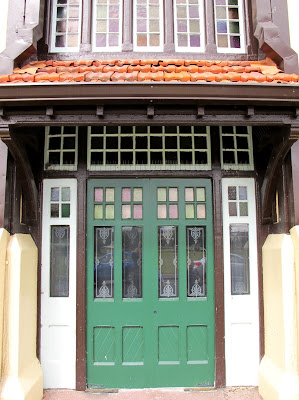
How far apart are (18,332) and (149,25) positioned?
15.1 feet

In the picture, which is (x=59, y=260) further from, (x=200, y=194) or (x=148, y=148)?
(x=200, y=194)

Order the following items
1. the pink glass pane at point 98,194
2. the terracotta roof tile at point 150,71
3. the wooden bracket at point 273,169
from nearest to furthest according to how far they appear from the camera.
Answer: the terracotta roof tile at point 150,71 < the wooden bracket at point 273,169 < the pink glass pane at point 98,194

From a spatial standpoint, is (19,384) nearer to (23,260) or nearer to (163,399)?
(23,260)

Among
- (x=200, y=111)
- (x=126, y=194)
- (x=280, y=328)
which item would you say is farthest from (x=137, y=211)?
(x=280, y=328)

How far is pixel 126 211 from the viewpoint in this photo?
509cm

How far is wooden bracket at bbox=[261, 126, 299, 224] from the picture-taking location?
4.13m

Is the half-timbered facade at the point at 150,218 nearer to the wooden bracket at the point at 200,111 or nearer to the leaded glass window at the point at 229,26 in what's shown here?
the leaded glass window at the point at 229,26

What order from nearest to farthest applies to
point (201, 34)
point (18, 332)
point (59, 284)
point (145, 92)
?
point (145, 92), point (18, 332), point (59, 284), point (201, 34)

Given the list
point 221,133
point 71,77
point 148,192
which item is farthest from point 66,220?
point 221,133

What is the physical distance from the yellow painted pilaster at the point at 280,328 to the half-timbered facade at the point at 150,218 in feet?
0.83

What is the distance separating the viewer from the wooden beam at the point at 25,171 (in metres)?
4.14

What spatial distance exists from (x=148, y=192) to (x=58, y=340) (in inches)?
93.8

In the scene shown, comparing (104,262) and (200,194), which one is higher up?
(200,194)

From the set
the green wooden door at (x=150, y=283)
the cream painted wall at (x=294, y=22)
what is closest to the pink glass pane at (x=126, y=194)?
the green wooden door at (x=150, y=283)
